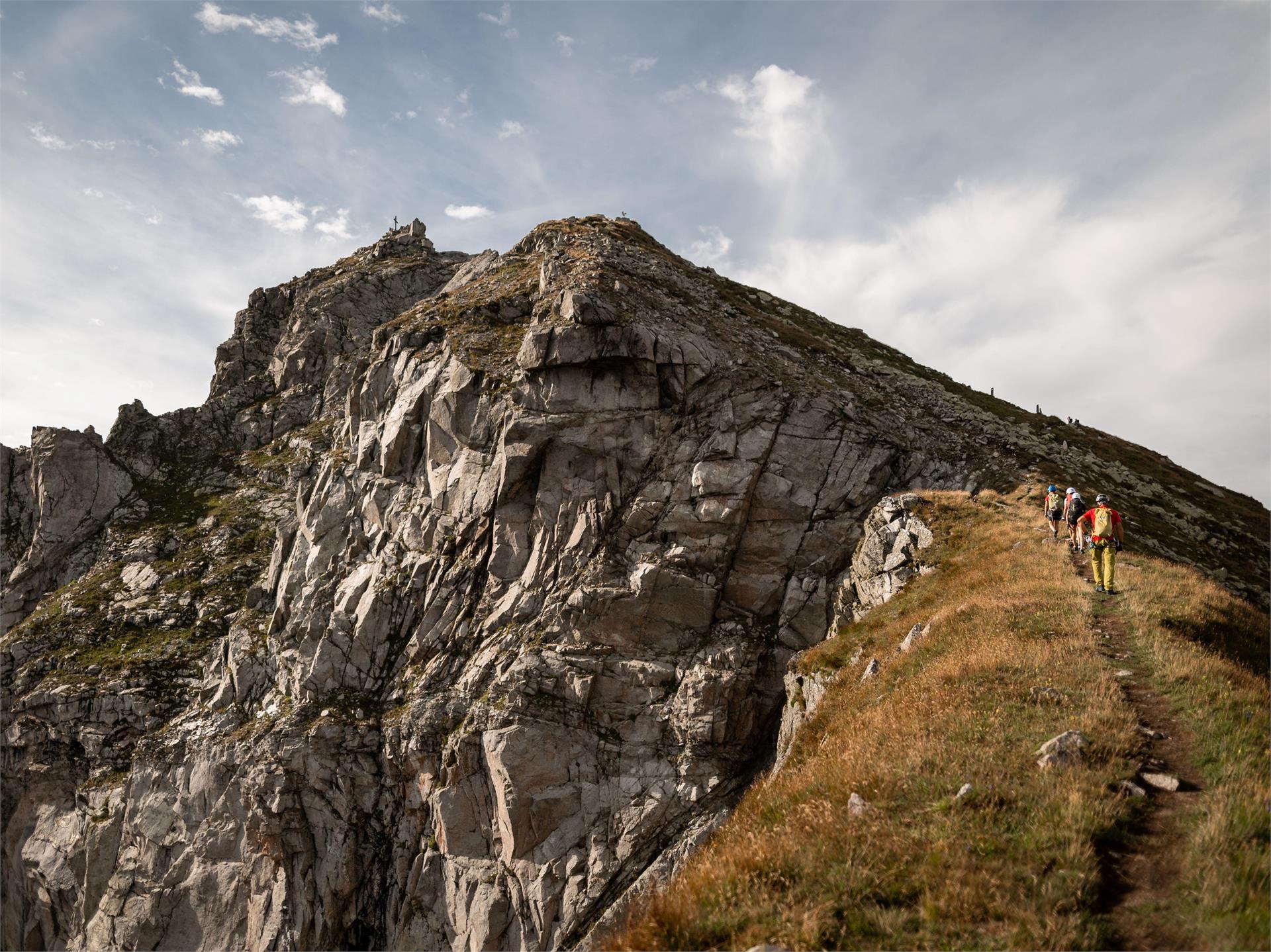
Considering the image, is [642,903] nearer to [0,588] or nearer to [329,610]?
[329,610]

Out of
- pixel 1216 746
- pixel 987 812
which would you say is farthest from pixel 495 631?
pixel 1216 746

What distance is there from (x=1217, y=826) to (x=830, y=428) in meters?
29.4

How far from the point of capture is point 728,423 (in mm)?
36656

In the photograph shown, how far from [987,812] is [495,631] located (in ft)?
91.7

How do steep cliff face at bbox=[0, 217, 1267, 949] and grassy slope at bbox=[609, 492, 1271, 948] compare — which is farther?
steep cliff face at bbox=[0, 217, 1267, 949]

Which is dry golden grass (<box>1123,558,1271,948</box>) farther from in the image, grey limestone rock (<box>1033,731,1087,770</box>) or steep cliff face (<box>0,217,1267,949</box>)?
steep cliff face (<box>0,217,1267,949</box>)

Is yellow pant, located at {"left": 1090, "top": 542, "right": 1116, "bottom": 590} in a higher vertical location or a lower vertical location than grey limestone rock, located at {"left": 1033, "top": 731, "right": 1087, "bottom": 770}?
higher

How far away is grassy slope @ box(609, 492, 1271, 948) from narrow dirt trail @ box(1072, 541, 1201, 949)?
0.47 feet

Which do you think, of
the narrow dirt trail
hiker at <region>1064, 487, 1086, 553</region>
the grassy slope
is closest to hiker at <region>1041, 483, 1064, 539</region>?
hiker at <region>1064, 487, 1086, 553</region>

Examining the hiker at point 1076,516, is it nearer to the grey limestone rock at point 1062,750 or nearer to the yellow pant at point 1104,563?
the yellow pant at point 1104,563

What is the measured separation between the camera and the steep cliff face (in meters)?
30.8

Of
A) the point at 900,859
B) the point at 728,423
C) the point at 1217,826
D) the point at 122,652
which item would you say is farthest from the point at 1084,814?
the point at 122,652

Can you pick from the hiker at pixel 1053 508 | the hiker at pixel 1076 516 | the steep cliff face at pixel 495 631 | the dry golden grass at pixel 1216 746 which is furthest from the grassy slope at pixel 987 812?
the steep cliff face at pixel 495 631

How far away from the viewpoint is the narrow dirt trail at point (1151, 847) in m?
→ 7.48
